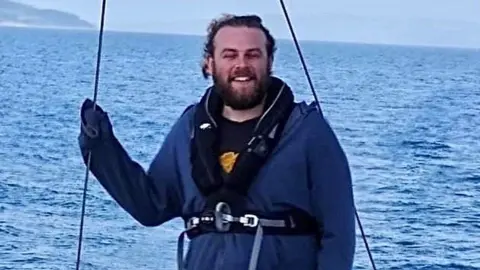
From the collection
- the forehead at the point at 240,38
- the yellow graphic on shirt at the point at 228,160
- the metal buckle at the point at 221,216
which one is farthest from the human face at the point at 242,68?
the metal buckle at the point at 221,216

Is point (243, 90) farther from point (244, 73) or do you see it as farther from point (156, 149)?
point (156, 149)

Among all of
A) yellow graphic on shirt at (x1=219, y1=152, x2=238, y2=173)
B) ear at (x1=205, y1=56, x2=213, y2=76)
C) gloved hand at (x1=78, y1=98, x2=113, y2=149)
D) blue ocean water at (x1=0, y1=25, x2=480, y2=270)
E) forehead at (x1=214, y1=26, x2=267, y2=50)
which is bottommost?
blue ocean water at (x1=0, y1=25, x2=480, y2=270)

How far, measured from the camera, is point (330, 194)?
9.57ft

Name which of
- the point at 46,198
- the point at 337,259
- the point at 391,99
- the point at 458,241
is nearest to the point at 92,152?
the point at 337,259

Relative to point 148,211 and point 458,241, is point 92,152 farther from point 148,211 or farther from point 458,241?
point 458,241

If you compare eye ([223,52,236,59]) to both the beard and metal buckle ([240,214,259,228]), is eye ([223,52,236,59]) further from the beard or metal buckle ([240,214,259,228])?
metal buckle ([240,214,259,228])

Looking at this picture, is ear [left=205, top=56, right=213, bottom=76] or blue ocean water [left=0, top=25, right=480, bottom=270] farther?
blue ocean water [left=0, top=25, right=480, bottom=270]

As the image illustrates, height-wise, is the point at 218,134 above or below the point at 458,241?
above

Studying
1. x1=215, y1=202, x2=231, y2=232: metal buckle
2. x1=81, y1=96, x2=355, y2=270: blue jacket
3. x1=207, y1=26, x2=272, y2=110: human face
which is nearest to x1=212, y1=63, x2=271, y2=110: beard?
x1=207, y1=26, x2=272, y2=110: human face

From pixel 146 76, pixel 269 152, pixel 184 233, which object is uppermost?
pixel 269 152

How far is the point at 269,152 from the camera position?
2.94 meters

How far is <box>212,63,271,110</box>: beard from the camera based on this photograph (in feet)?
9.53

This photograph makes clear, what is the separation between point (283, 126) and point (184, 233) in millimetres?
342

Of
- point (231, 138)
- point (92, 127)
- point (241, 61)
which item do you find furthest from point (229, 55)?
point (92, 127)
